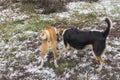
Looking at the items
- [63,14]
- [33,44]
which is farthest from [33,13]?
[33,44]

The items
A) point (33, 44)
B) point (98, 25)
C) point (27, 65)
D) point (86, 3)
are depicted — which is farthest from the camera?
point (86, 3)

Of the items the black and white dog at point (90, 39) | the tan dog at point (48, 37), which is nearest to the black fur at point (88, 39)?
the black and white dog at point (90, 39)

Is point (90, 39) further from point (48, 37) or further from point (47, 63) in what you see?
point (47, 63)

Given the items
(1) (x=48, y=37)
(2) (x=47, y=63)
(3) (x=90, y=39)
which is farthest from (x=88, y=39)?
(2) (x=47, y=63)

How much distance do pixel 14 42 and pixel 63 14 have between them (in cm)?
251

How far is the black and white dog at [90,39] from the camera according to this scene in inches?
262

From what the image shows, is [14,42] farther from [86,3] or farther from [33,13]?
[86,3]

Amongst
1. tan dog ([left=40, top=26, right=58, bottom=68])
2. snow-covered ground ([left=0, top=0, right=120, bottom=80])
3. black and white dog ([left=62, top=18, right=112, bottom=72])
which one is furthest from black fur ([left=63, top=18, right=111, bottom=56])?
snow-covered ground ([left=0, top=0, right=120, bottom=80])

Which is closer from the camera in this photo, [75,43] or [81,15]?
[75,43]

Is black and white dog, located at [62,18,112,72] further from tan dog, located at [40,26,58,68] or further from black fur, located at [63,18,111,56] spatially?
tan dog, located at [40,26,58,68]

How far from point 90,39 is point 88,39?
0.17 feet

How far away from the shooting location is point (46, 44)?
7.02 m

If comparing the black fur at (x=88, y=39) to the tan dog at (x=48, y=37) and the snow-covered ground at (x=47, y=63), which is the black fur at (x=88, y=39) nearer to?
the tan dog at (x=48, y=37)

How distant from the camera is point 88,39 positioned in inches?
267
